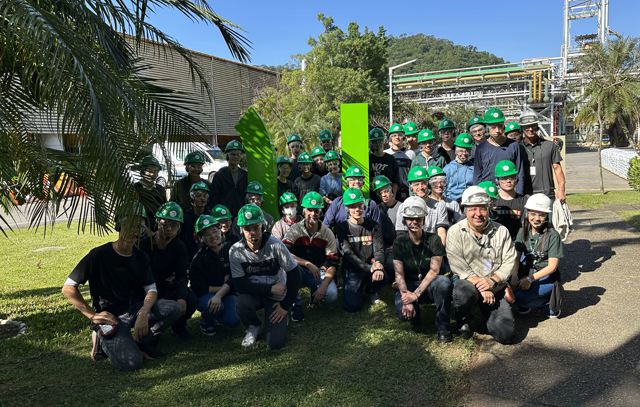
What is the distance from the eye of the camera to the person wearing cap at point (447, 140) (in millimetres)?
6539

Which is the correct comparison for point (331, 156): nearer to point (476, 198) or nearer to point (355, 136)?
point (355, 136)

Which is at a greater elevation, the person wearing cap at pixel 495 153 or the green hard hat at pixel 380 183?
the person wearing cap at pixel 495 153

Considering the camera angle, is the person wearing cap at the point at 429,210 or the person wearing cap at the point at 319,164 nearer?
the person wearing cap at the point at 429,210

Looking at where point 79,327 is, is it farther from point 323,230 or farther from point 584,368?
point 584,368

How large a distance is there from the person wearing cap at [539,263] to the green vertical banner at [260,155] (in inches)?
124

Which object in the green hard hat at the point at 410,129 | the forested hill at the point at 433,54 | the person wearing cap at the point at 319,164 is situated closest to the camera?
the green hard hat at the point at 410,129

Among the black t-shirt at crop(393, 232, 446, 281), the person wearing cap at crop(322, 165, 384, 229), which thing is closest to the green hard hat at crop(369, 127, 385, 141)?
the person wearing cap at crop(322, 165, 384, 229)

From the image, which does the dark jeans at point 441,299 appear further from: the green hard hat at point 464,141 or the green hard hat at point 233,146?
the green hard hat at point 233,146

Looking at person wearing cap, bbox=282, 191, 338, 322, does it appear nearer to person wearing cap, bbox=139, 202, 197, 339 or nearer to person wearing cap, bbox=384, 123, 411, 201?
person wearing cap, bbox=139, 202, 197, 339

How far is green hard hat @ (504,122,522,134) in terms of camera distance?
6.02 metres

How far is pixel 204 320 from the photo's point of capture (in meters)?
4.65

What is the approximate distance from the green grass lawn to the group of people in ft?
0.59

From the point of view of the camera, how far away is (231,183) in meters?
6.32

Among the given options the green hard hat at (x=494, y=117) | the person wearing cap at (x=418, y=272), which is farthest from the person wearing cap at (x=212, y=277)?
the green hard hat at (x=494, y=117)
